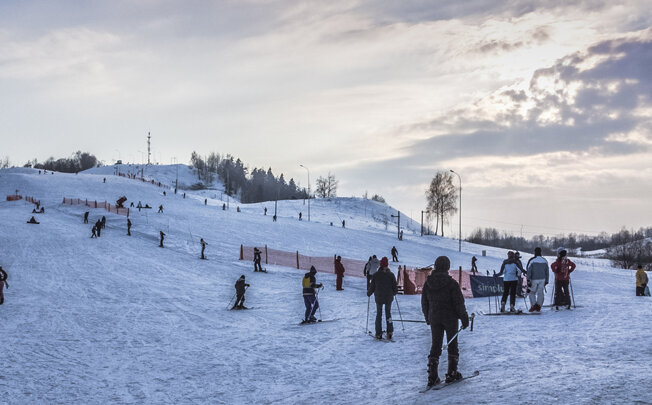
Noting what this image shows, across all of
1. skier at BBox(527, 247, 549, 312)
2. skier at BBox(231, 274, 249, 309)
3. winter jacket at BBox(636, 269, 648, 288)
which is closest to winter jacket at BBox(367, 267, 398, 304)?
skier at BBox(527, 247, 549, 312)

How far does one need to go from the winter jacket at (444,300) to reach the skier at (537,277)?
7.21 meters

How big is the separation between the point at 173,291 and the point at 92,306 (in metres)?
4.52

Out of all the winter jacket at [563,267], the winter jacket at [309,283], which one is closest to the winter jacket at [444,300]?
the winter jacket at [309,283]

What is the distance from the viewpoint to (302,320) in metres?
16.5

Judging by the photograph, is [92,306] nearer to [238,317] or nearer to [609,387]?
[238,317]

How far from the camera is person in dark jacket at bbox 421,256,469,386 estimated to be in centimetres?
761

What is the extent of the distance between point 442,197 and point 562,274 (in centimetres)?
8814

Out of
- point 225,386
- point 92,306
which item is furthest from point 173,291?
point 225,386

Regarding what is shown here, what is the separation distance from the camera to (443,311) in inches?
302

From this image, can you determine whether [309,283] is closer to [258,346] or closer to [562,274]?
[258,346]

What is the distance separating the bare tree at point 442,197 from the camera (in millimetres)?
101625

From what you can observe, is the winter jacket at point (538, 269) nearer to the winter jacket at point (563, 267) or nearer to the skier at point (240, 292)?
the winter jacket at point (563, 267)

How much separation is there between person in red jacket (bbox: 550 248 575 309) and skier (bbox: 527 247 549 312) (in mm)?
295

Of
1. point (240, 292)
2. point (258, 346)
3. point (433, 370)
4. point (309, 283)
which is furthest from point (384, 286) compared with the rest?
point (240, 292)
